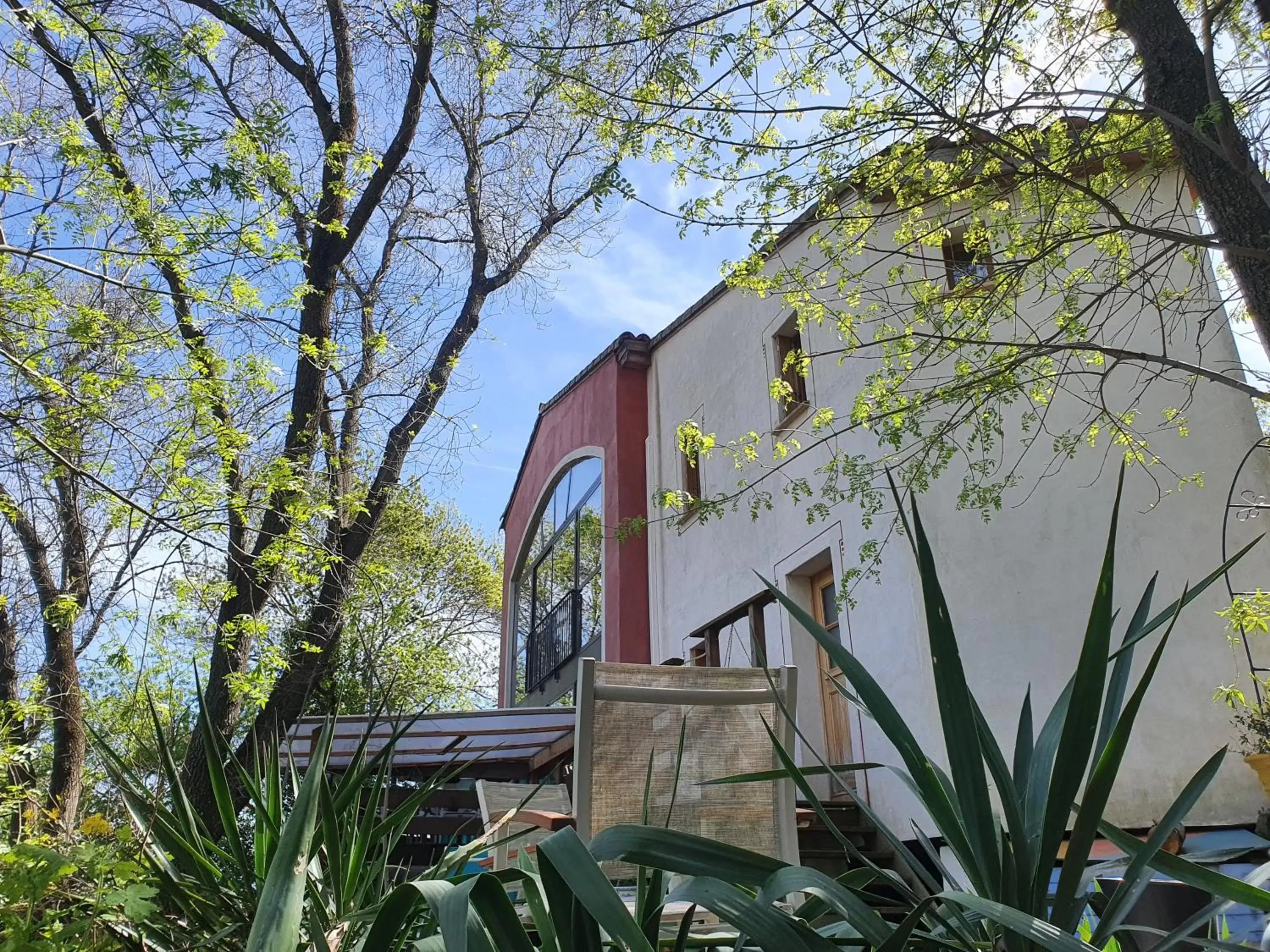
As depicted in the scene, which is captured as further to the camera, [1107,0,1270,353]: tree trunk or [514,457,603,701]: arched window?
[514,457,603,701]: arched window

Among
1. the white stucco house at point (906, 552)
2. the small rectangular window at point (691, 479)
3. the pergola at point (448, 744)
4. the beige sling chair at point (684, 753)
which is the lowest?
the beige sling chair at point (684, 753)

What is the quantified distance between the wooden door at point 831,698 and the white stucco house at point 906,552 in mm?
17

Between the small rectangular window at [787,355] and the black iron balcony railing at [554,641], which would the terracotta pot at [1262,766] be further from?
the black iron balcony railing at [554,641]

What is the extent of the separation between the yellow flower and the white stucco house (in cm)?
201

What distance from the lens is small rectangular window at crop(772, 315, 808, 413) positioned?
25.5 ft

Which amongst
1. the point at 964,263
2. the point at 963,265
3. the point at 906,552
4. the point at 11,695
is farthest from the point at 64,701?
the point at 964,263

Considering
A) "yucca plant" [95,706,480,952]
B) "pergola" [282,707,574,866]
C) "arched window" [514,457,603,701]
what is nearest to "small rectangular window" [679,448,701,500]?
"arched window" [514,457,603,701]

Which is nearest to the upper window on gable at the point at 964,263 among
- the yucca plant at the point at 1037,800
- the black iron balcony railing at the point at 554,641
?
the yucca plant at the point at 1037,800

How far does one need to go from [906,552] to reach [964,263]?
73.4 inches

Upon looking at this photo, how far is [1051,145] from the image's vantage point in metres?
4.15

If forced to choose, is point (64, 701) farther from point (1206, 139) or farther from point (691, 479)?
point (1206, 139)

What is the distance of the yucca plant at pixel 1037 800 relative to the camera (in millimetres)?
787

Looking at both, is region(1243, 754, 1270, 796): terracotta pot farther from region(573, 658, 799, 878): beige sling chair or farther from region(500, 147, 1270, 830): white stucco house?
region(573, 658, 799, 878): beige sling chair

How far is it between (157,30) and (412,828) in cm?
657
